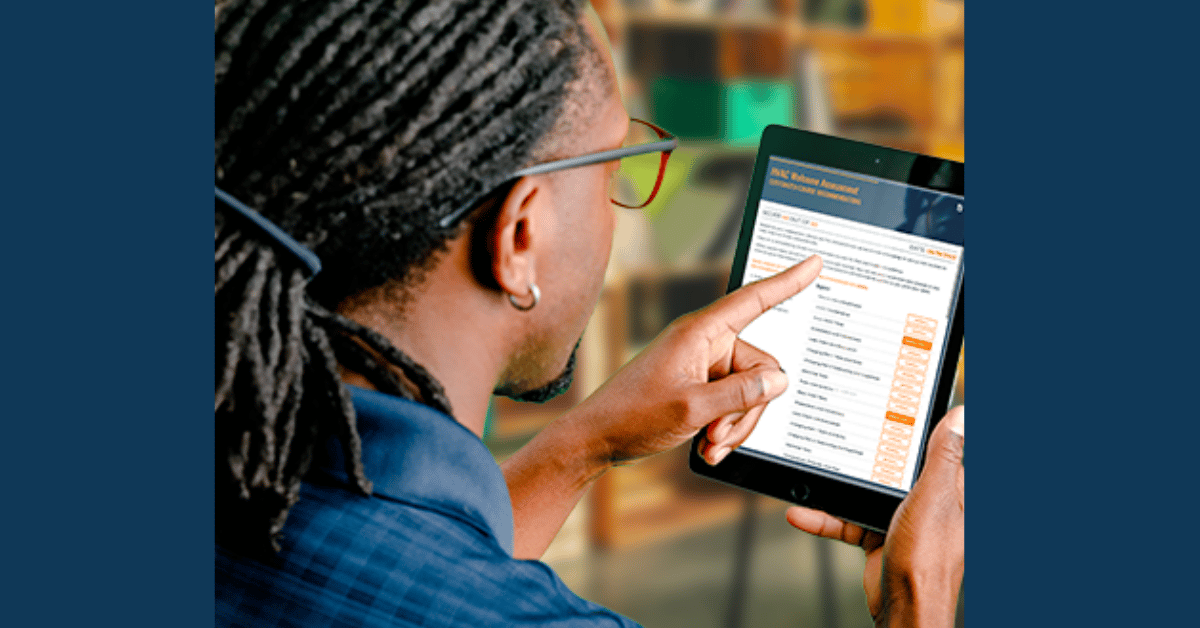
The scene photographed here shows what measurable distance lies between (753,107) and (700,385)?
0.73 m

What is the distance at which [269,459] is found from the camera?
0.42m

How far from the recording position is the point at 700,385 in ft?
2.13

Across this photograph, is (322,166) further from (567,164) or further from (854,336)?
(854,336)

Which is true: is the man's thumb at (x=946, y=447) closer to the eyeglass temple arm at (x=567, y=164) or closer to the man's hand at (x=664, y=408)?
the man's hand at (x=664, y=408)

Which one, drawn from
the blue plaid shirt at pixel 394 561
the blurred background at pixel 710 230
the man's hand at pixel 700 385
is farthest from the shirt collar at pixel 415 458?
the blurred background at pixel 710 230

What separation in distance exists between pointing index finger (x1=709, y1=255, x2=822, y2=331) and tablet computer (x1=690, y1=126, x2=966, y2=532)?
35mm

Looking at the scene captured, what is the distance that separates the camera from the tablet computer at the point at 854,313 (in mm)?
648

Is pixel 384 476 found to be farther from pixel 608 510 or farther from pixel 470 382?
pixel 608 510

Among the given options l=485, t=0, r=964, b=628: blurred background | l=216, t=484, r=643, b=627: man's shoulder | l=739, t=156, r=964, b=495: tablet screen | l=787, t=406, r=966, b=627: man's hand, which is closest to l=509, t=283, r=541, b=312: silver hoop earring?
l=216, t=484, r=643, b=627: man's shoulder

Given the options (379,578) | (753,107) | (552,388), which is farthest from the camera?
(753,107)

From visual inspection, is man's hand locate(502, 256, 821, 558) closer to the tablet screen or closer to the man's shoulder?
the tablet screen

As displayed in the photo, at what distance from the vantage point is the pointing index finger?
63cm

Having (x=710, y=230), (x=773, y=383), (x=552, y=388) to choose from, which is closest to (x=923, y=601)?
(x=773, y=383)

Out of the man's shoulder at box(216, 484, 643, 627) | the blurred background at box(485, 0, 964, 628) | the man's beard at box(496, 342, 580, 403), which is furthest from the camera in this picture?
the blurred background at box(485, 0, 964, 628)
